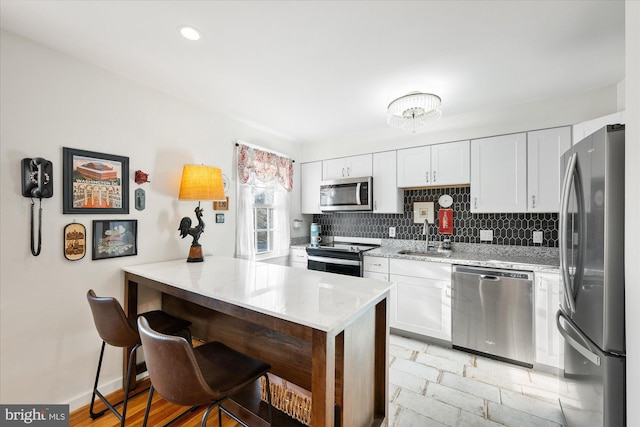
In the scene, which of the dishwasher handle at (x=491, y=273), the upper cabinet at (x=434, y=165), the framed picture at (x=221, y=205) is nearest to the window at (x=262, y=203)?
the framed picture at (x=221, y=205)

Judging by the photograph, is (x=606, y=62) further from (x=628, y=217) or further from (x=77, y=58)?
(x=77, y=58)

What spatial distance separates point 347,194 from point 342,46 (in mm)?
2032

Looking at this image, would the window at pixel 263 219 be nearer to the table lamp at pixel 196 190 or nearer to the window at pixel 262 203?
the window at pixel 262 203

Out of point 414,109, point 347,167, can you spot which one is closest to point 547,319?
point 414,109

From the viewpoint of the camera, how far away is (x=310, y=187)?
4.05m

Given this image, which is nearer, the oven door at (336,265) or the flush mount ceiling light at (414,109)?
the flush mount ceiling light at (414,109)

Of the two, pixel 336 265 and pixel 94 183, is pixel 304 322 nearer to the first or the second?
pixel 94 183

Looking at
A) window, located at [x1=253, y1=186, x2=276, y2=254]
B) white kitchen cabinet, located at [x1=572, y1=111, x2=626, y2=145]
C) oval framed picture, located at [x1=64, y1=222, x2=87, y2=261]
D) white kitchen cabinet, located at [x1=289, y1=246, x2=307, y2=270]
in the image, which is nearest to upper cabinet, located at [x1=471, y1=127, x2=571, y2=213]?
white kitchen cabinet, located at [x1=572, y1=111, x2=626, y2=145]

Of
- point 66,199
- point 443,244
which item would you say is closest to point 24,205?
point 66,199

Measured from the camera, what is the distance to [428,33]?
5.39 feet

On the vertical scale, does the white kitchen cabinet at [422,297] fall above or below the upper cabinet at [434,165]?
below

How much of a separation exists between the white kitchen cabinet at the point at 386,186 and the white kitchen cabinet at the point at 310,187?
2.79 feet

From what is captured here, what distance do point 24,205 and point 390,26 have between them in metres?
2.48

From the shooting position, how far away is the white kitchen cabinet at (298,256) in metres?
3.71
